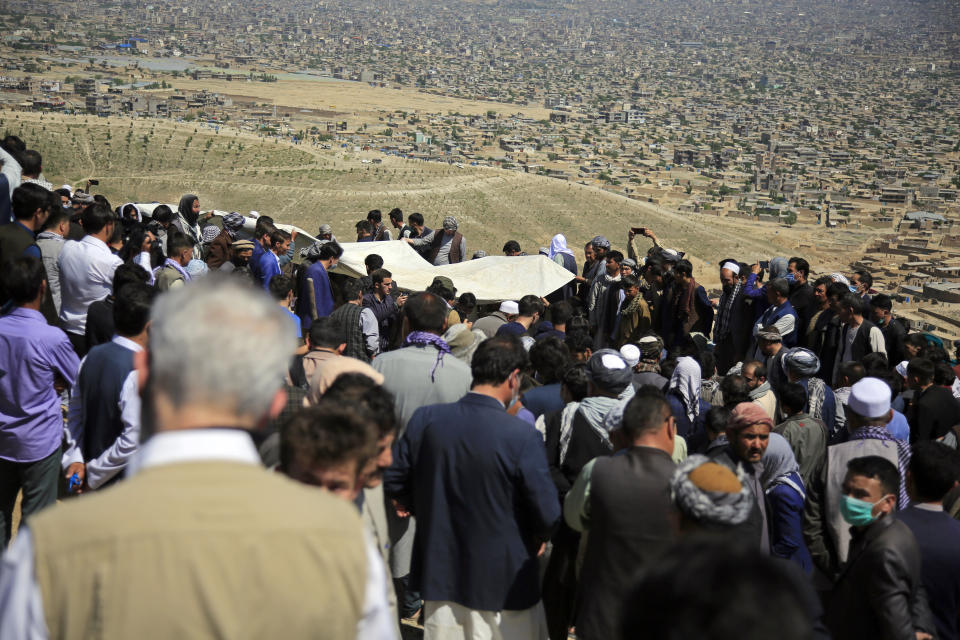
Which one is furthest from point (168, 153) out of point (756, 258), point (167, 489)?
point (167, 489)

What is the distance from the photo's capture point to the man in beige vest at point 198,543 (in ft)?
5.23

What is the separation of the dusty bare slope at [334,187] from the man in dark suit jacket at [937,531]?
73.4 feet

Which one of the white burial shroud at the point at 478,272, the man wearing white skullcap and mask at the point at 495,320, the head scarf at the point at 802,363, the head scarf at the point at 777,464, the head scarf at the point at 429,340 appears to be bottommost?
Result: the white burial shroud at the point at 478,272

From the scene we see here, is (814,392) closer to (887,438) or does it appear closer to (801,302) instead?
(887,438)

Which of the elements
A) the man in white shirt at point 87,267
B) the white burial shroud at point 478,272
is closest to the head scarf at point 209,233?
the white burial shroud at point 478,272

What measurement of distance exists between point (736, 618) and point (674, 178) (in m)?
55.2

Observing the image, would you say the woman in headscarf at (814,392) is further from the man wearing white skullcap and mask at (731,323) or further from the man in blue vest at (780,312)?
the man wearing white skullcap and mask at (731,323)

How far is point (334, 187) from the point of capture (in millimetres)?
29984

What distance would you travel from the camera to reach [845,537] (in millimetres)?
4504

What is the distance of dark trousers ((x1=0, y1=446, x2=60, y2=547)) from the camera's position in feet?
15.5

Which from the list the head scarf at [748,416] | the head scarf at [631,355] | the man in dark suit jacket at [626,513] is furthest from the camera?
the head scarf at [631,355]

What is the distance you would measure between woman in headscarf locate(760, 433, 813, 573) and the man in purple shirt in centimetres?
343

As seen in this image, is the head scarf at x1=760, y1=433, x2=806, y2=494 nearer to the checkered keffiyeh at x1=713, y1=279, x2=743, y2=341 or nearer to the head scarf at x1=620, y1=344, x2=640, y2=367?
the head scarf at x1=620, y1=344, x2=640, y2=367

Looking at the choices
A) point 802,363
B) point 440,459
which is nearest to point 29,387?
point 440,459
